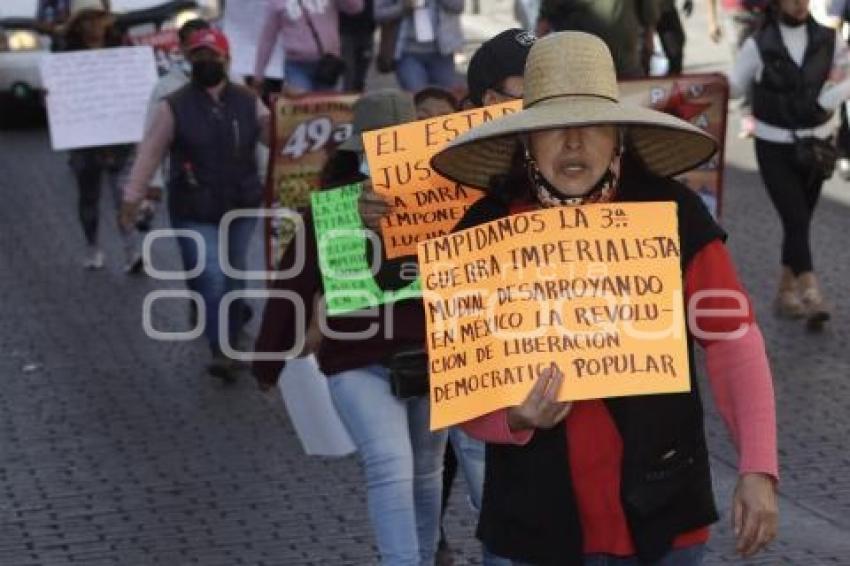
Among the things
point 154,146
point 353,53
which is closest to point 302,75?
point 353,53

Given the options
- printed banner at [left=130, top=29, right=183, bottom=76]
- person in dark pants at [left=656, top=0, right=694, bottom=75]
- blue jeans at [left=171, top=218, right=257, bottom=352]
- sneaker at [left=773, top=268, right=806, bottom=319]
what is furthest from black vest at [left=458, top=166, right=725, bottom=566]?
person in dark pants at [left=656, top=0, right=694, bottom=75]

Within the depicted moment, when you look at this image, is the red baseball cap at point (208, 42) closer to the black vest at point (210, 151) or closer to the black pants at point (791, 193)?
the black vest at point (210, 151)

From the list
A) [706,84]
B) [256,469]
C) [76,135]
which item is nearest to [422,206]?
[256,469]

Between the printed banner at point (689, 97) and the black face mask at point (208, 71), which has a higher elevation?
Answer: the black face mask at point (208, 71)

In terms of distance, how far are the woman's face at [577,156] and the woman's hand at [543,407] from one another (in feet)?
1.21

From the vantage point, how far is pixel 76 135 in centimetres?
1240

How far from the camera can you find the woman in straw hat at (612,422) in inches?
166

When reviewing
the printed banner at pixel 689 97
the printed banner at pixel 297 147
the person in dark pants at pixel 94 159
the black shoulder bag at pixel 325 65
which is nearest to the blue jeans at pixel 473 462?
the printed banner at pixel 297 147

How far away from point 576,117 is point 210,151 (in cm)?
590

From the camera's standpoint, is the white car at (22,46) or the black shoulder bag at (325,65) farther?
the white car at (22,46)

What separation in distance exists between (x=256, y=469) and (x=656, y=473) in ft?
14.6

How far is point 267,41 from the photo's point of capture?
1314 centimetres

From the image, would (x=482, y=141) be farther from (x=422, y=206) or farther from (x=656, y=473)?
(x=422, y=206)

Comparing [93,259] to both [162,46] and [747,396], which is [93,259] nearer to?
[162,46]
